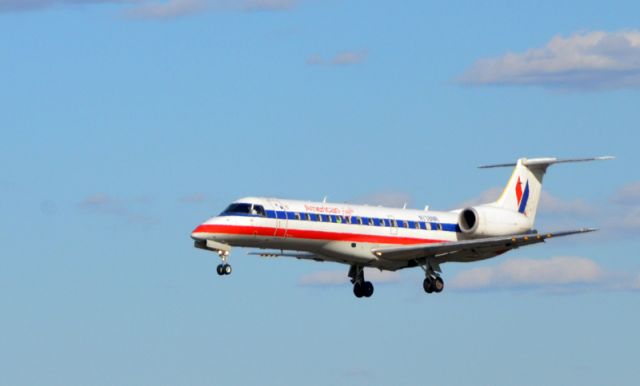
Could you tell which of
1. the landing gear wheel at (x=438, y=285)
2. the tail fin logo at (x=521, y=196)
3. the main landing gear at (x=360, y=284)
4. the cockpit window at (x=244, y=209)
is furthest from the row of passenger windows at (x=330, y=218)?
the tail fin logo at (x=521, y=196)

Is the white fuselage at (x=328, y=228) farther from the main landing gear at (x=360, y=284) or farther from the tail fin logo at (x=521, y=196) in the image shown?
the tail fin logo at (x=521, y=196)

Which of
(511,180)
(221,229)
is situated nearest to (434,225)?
(511,180)

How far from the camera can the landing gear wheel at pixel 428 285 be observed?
6925cm

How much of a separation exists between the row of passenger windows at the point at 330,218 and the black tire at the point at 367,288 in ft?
11.9

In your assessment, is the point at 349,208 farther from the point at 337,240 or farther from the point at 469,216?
the point at 469,216

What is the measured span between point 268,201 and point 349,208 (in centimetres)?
433

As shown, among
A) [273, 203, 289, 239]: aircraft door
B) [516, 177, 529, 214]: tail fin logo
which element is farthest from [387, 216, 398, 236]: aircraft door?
[516, 177, 529, 214]: tail fin logo

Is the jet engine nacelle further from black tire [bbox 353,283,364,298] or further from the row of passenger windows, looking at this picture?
black tire [bbox 353,283,364,298]

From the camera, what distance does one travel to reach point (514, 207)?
245 feet

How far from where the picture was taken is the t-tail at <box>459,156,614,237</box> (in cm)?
7144

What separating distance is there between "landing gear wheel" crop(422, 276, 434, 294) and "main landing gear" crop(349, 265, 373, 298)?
3044mm

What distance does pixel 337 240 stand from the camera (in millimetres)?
66375

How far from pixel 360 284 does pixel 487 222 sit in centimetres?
612

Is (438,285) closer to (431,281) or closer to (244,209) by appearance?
(431,281)
